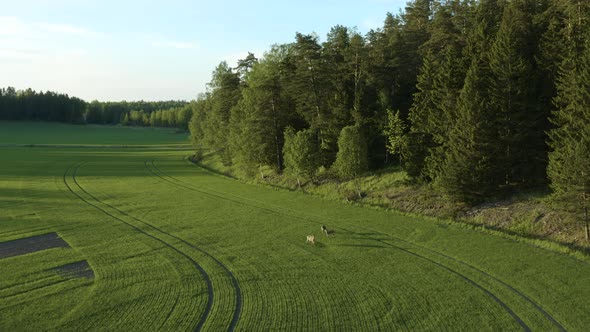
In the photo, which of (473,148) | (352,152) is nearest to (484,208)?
(473,148)

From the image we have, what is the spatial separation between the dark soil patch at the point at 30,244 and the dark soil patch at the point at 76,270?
5097 millimetres

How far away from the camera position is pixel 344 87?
55844 mm

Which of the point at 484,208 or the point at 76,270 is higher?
the point at 484,208

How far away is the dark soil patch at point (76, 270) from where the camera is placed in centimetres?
2547

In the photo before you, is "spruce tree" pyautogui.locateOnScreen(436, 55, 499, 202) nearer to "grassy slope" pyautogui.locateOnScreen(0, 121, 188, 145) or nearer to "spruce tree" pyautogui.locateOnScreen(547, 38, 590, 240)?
"spruce tree" pyautogui.locateOnScreen(547, 38, 590, 240)

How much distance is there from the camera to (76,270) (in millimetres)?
26375

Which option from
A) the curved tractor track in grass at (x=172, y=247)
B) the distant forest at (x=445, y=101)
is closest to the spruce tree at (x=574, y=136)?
the distant forest at (x=445, y=101)

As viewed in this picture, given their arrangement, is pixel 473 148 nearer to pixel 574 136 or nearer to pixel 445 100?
pixel 445 100

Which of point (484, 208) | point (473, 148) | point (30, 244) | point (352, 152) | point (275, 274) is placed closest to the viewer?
point (275, 274)

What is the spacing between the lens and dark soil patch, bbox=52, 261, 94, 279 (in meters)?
25.5

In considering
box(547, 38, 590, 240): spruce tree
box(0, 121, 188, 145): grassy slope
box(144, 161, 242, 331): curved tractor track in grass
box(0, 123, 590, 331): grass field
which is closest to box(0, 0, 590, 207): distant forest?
box(547, 38, 590, 240): spruce tree

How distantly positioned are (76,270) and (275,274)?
1310 cm

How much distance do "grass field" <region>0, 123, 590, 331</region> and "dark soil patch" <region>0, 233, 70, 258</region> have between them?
100cm

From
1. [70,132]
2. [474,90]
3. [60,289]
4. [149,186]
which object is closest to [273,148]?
[149,186]
